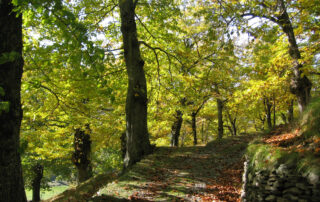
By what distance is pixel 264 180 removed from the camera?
4465 mm

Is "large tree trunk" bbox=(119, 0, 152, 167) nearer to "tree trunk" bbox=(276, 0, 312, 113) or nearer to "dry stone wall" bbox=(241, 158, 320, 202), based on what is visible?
"dry stone wall" bbox=(241, 158, 320, 202)

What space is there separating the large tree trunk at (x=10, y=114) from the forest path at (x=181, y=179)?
7.79 ft

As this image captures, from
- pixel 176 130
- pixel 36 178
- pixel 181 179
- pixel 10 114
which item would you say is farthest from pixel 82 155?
pixel 10 114

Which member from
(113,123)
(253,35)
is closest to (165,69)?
(113,123)

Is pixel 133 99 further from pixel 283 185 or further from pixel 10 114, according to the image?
pixel 283 185

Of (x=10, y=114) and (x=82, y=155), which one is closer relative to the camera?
(x=10, y=114)

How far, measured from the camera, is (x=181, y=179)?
7.03 meters

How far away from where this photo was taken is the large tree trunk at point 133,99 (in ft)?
28.8

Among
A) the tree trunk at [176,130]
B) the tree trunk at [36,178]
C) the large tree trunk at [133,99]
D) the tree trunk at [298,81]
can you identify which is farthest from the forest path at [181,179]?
the tree trunk at [36,178]

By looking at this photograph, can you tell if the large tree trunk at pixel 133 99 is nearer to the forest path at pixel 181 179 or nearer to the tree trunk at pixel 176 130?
the forest path at pixel 181 179

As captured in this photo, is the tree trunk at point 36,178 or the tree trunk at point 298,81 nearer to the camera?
the tree trunk at point 298,81

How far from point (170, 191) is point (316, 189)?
3712mm

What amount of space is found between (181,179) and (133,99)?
3.69m

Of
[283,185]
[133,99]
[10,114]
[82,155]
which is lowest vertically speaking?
[82,155]
